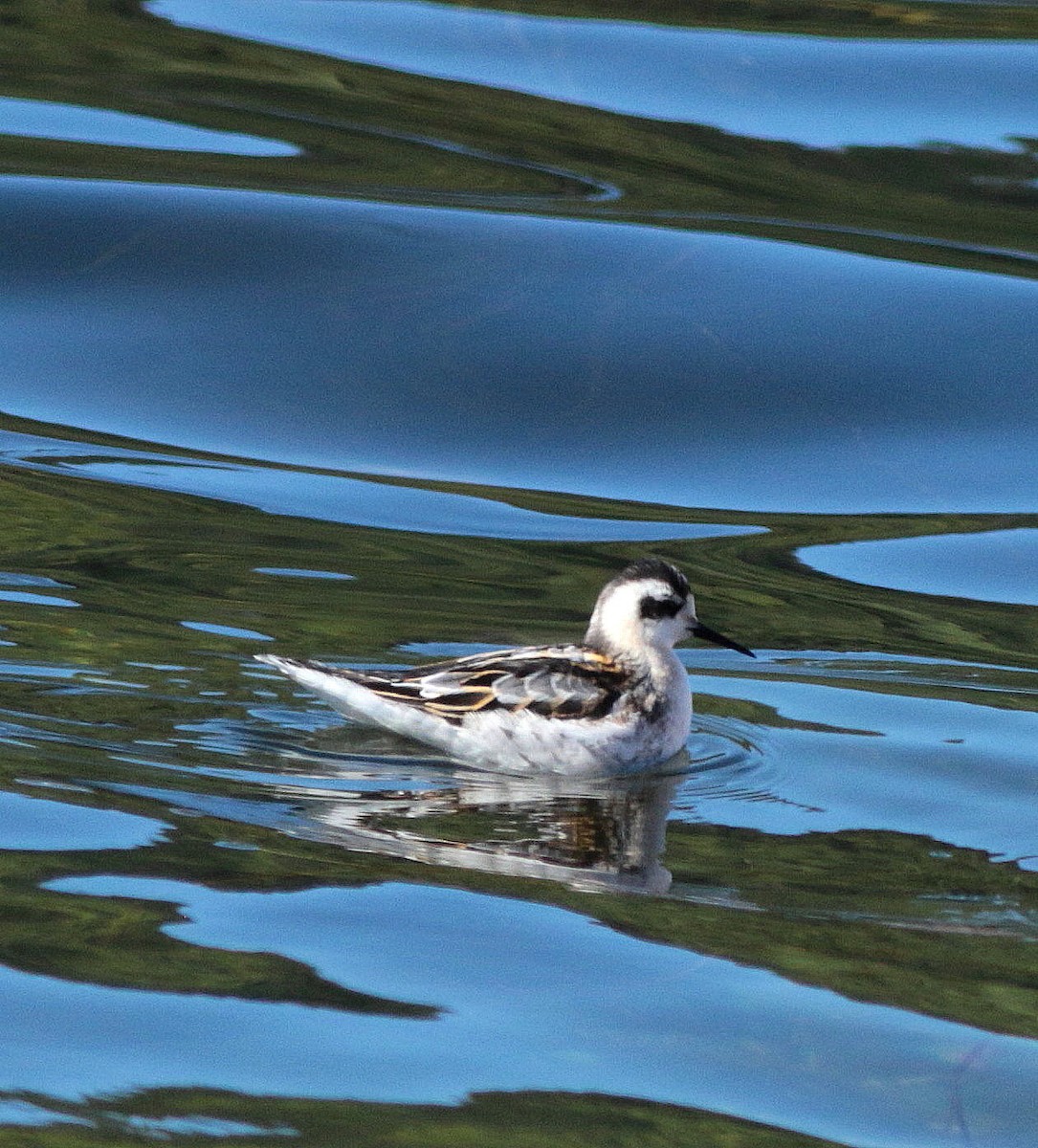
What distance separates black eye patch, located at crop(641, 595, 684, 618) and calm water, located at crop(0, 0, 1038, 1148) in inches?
17.5

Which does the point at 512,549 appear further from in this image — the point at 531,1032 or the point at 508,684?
the point at 531,1032

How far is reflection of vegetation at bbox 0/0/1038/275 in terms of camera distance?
12586 mm

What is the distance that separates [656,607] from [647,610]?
4 cm

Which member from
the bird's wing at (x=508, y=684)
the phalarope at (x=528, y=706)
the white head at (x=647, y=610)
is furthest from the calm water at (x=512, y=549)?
the white head at (x=647, y=610)

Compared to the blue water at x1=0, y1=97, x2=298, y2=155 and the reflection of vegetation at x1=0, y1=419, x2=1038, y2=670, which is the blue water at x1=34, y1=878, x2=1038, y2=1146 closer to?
the reflection of vegetation at x1=0, y1=419, x2=1038, y2=670

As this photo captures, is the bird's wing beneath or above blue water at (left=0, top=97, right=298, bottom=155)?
beneath

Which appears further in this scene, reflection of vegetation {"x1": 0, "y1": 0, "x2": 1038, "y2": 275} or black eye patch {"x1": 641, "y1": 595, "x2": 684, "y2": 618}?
reflection of vegetation {"x1": 0, "y1": 0, "x2": 1038, "y2": 275}

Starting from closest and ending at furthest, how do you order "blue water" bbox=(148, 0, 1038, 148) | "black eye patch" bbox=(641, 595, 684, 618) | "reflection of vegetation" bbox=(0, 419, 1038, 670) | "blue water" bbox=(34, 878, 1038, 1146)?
1. "blue water" bbox=(34, 878, 1038, 1146)
2. "black eye patch" bbox=(641, 595, 684, 618)
3. "reflection of vegetation" bbox=(0, 419, 1038, 670)
4. "blue water" bbox=(148, 0, 1038, 148)

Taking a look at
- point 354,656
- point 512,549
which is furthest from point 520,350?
point 354,656

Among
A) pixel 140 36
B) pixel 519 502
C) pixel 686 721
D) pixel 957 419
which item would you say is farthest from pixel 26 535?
pixel 140 36

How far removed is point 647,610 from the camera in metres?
7.77

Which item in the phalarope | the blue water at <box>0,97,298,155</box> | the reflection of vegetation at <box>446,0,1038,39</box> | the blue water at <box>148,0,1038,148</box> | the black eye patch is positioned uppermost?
the reflection of vegetation at <box>446,0,1038,39</box>

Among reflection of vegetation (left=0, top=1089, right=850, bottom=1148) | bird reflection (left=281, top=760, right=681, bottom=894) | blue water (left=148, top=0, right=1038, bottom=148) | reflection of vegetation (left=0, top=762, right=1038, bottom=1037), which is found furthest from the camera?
blue water (left=148, top=0, right=1038, bottom=148)

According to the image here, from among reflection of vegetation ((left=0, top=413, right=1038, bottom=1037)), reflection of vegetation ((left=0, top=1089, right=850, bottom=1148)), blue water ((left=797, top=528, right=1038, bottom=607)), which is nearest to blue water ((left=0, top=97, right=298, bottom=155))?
reflection of vegetation ((left=0, top=413, right=1038, bottom=1037))
